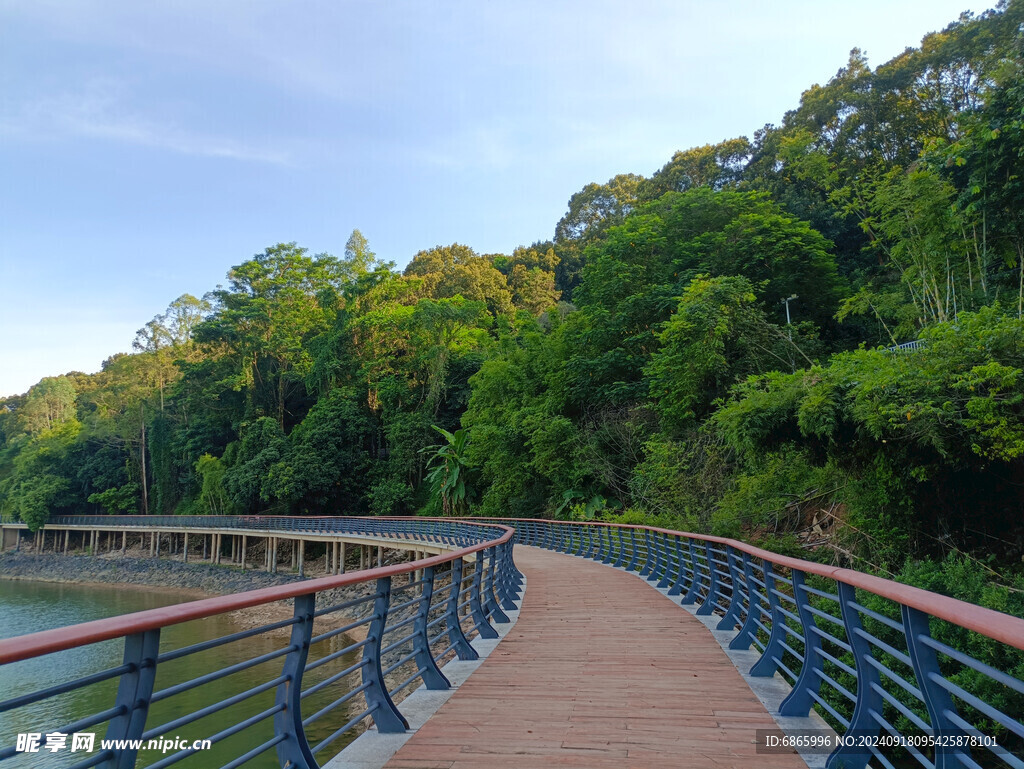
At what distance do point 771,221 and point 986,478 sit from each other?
576 inches

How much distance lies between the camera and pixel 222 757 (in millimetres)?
11219

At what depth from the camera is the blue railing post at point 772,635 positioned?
4.39 meters

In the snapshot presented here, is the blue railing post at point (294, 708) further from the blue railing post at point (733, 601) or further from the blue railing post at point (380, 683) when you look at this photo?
the blue railing post at point (733, 601)

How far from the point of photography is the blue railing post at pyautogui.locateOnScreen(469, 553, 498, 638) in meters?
6.41

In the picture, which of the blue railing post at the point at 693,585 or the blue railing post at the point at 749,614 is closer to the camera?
the blue railing post at the point at 749,614

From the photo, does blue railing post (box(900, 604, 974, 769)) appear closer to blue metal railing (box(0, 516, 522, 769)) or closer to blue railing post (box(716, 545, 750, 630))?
blue metal railing (box(0, 516, 522, 769))

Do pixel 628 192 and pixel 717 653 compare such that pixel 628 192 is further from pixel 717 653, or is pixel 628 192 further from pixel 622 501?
pixel 717 653

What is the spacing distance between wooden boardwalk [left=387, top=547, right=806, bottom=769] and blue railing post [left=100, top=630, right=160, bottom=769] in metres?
1.68

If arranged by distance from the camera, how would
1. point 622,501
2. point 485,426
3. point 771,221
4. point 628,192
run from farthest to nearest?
1. point 628,192
2. point 485,426
3. point 771,221
4. point 622,501

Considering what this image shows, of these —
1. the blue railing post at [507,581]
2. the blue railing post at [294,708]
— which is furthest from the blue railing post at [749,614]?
the blue railing post at [294,708]

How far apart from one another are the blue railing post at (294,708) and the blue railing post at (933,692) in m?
2.30

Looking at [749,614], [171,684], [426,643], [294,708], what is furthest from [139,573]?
[294,708]

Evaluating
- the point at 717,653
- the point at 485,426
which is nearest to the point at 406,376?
the point at 485,426

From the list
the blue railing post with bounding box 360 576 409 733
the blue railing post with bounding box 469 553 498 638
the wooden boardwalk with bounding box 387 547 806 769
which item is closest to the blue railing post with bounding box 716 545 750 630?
the wooden boardwalk with bounding box 387 547 806 769
